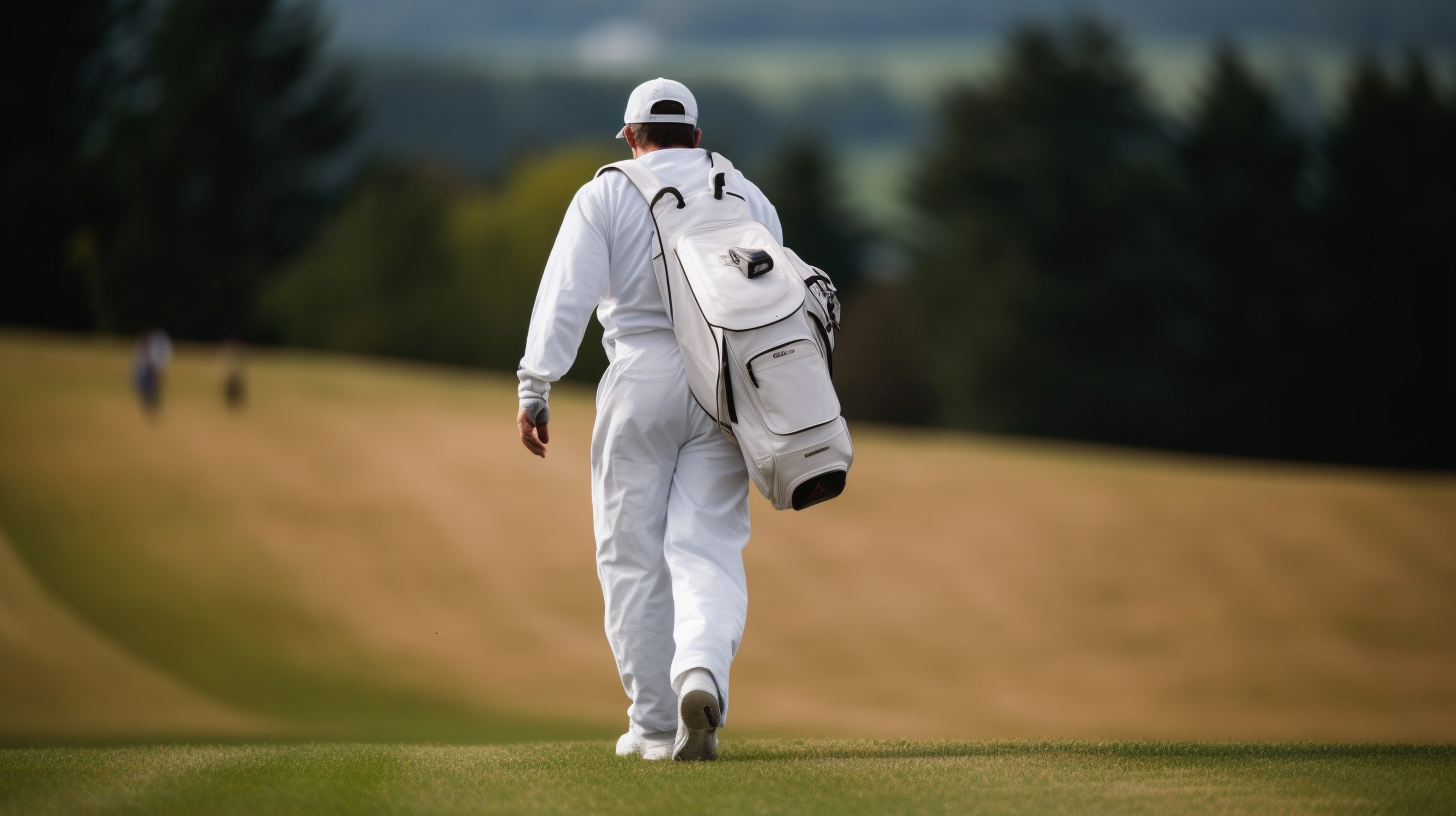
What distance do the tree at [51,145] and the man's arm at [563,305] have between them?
3508 centimetres

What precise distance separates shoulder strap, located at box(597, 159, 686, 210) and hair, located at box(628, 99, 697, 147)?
0.44 ft

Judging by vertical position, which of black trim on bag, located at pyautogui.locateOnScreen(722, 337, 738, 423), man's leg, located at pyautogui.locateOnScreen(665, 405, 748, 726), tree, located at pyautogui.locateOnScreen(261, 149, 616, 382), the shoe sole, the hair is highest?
the hair

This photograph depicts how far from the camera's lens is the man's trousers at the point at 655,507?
464 cm

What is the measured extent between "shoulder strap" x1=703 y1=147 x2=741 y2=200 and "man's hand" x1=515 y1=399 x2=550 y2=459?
81cm

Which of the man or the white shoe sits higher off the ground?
the man

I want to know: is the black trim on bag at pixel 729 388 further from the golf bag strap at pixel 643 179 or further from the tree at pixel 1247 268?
the tree at pixel 1247 268

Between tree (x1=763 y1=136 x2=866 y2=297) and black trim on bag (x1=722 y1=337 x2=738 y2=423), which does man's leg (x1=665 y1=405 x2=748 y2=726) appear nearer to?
black trim on bag (x1=722 y1=337 x2=738 y2=423)

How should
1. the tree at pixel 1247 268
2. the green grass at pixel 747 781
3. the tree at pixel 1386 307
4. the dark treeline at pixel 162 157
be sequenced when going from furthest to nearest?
the tree at pixel 1247 268 → the tree at pixel 1386 307 → the dark treeline at pixel 162 157 → the green grass at pixel 747 781

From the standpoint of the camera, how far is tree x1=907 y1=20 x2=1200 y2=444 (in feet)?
145

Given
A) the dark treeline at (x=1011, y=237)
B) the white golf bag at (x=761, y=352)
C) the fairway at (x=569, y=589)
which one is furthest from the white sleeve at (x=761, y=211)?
the dark treeline at (x=1011, y=237)

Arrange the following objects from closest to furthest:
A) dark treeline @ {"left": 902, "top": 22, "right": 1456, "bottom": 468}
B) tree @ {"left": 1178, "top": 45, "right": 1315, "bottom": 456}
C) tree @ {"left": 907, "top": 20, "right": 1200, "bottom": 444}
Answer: dark treeline @ {"left": 902, "top": 22, "right": 1456, "bottom": 468}
tree @ {"left": 1178, "top": 45, "right": 1315, "bottom": 456}
tree @ {"left": 907, "top": 20, "right": 1200, "bottom": 444}

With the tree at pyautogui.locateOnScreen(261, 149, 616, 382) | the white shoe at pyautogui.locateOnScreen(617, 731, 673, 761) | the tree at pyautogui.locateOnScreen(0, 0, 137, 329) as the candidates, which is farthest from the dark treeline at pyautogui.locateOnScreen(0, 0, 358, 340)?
the white shoe at pyautogui.locateOnScreen(617, 731, 673, 761)

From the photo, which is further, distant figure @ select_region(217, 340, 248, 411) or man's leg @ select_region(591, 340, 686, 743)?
distant figure @ select_region(217, 340, 248, 411)

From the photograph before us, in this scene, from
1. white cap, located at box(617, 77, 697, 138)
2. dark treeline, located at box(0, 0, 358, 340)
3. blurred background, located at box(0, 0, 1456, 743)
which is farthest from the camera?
dark treeline, located at box(0, 0, 358, 340)
